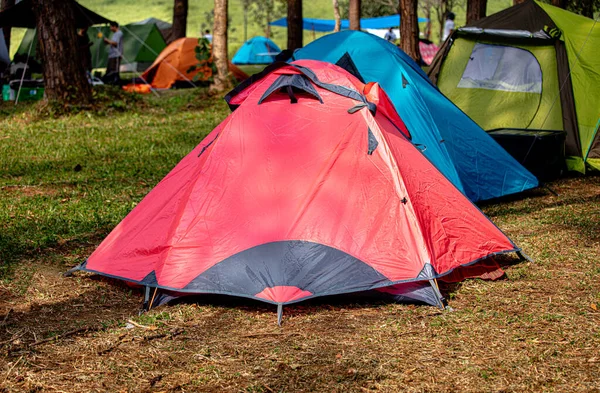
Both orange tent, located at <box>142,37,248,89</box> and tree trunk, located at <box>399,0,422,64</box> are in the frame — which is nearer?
tree trunk, located at <box>399,0,422,64</box>

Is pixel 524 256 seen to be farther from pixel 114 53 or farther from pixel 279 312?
pixel 114 53

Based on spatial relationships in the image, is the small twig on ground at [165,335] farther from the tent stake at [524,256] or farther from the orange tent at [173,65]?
the orange tent at [173,65]

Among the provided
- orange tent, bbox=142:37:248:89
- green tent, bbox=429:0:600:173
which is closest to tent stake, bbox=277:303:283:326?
green tent, bbox=429:0:600:173

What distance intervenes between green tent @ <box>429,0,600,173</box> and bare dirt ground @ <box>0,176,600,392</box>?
3896mm

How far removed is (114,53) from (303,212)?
1619cm

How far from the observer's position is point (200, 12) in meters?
71.3

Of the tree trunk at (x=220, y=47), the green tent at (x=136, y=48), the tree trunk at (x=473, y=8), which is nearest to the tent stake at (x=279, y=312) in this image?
the tree trunk at (x=220, y=47)

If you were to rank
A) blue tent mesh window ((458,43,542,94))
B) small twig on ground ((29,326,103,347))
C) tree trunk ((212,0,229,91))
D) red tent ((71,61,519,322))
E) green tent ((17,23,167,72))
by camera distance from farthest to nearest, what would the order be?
1. green tent ((17,23,167,72))
2. tree trunk ((212,0,229,91))
3. blue tent mesh window ((458,43,542,94))
4. red tent ((71,61,519,322))
5. small twig on ground ((29,326,103,347))

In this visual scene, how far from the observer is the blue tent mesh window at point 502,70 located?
31.0ft

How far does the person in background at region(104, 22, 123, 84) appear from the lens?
18591 millimetres

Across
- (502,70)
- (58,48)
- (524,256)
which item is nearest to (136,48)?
(58,48)

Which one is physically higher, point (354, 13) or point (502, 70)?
point (354, 13)

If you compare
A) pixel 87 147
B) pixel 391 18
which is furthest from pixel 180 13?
pixel 391 18

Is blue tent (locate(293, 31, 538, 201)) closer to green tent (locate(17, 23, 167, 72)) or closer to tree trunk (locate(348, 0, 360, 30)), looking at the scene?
tree trunk (locate(348, 0, 360, 30))
